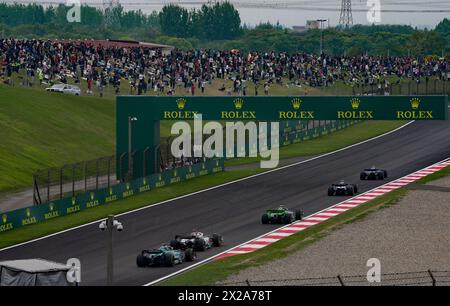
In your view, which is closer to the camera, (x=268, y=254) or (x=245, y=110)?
(x=268, y=254)

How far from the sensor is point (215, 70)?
340ft

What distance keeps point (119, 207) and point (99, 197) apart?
1541 mm

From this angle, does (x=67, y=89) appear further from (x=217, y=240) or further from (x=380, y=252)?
(x=380, y=252)

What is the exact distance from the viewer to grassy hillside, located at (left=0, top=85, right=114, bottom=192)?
242 ft

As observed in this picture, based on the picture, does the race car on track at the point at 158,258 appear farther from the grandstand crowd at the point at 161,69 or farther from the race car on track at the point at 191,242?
the grandstand crowd at the point at 161,69

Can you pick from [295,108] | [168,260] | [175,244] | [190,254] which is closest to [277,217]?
[175,244]

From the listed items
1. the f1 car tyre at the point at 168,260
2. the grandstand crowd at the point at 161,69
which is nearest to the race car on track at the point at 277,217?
the f1 car tyre at the point at 168,260

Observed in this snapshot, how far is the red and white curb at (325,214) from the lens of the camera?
46.8 m

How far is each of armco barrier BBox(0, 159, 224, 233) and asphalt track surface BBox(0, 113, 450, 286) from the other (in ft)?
8.61

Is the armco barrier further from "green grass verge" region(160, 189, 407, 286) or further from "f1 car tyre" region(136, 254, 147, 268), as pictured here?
"green grass verge" region(160, 189, 407, 286)

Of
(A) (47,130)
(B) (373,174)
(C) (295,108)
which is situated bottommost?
(B) (373,174)

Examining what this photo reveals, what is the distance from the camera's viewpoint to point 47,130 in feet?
272
